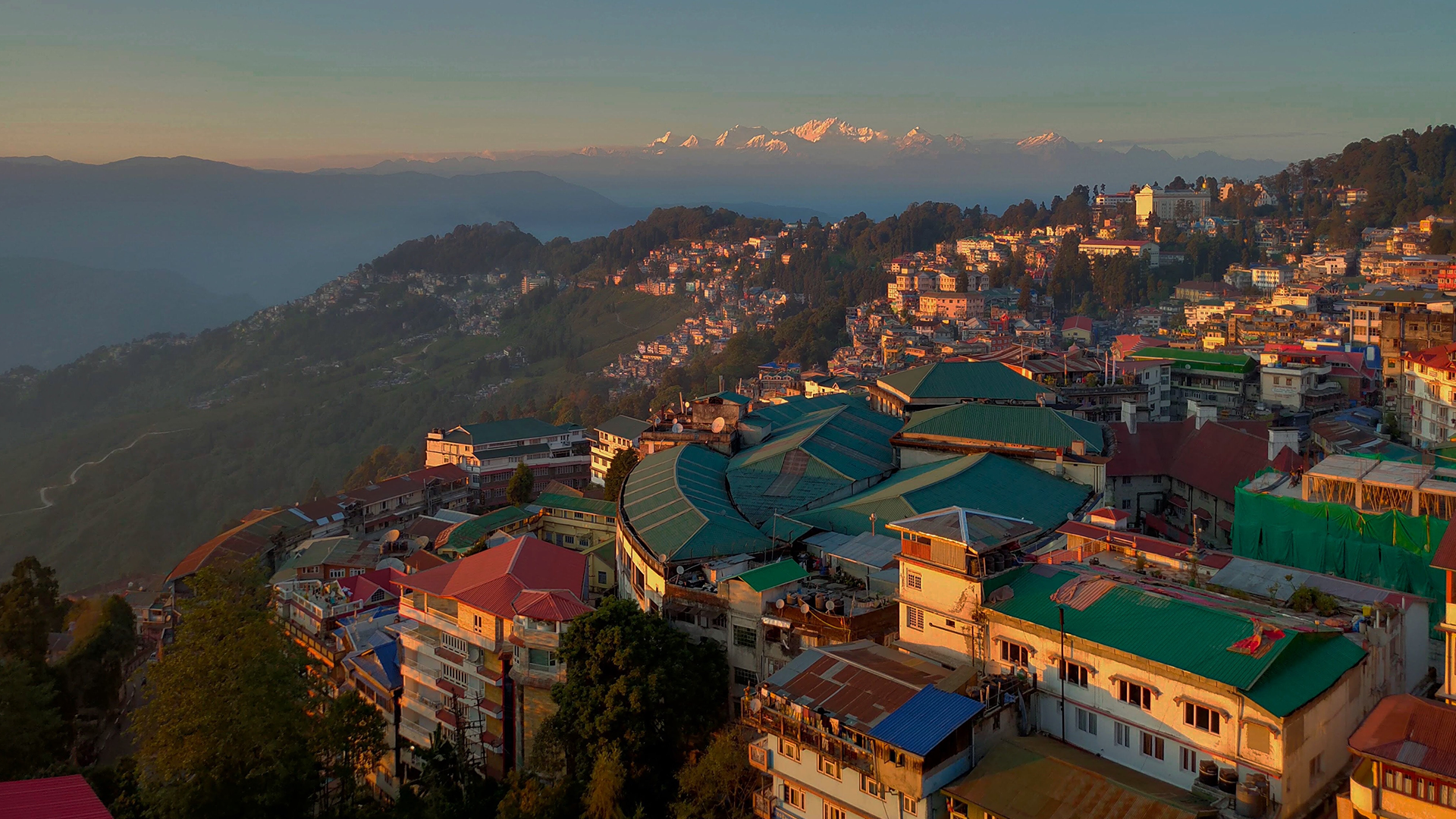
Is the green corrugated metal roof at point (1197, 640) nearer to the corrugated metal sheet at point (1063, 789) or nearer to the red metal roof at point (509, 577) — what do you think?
the corrugated metal sheet at point (1063, 789)

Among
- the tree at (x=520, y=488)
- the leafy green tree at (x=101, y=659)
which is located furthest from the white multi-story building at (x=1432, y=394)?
the leafy green tree at (x=101, y=659)

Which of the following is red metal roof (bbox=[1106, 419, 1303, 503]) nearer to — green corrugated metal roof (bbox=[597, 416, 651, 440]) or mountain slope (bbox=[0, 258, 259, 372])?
green corrugated metal roof (bbox=[597, 416, 651, 440])

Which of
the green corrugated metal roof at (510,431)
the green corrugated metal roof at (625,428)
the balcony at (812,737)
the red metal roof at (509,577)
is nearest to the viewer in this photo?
the balcony at (812,737)

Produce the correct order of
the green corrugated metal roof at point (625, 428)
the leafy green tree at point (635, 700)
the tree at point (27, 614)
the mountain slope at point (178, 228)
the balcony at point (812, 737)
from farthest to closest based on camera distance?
1. the mountain slope at point (178, 228)
2. the green corrugated metal roof at point (625, 428)
3. the tree at point (27, 614)
4. the leafy green tree at point (635, 700)
5. the balcony at point (812, 737)

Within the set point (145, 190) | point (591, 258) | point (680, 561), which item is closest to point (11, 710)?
point (680, 561)

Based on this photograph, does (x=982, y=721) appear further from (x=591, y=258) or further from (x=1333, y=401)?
(x=591, y=258)

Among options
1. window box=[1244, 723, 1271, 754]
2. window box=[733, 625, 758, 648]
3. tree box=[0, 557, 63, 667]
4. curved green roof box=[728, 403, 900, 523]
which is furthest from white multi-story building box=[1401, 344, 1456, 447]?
tree box=[0, 557, 63, 667]

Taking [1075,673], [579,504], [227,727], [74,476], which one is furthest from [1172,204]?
[227,727]
